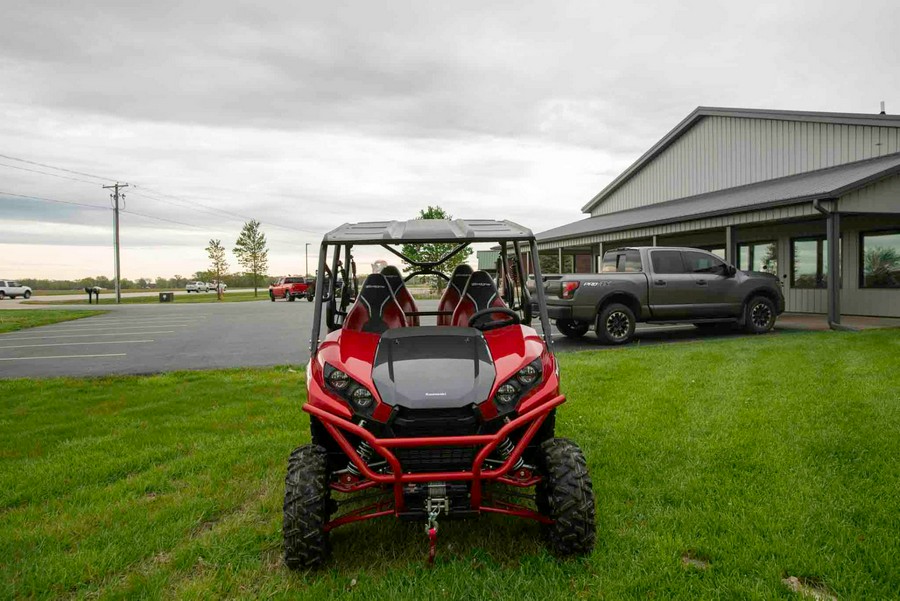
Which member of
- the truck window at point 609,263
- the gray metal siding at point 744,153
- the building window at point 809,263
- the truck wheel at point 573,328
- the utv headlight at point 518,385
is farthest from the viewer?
the gray metal siding at point 744,153

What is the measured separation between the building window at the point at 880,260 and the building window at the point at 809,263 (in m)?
0.99

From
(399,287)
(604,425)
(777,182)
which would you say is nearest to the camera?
(399,287)

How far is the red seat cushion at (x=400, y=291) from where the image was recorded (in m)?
4.42

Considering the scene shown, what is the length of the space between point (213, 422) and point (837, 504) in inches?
208

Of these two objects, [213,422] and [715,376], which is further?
[715,376]

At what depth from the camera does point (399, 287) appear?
4520 mm

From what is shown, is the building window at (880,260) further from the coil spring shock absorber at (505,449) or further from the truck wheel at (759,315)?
the coil spring shock absorber at (505,449)

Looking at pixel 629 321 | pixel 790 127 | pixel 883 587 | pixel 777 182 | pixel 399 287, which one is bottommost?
pixel 883 587

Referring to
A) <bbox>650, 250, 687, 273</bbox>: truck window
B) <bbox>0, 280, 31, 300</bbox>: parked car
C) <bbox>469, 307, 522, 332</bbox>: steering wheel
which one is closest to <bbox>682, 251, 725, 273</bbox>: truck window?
<bbox>650, 250, 687, 273</bbox>: truck window

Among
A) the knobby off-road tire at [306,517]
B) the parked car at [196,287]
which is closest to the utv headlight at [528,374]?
the knobby off-road tire at [306,517]

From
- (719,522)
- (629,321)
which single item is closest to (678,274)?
(629,321)

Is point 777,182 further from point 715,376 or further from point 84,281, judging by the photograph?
point 84,281

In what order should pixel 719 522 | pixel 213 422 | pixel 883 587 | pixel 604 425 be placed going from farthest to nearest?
pixel 213 422, pixel 604 425, pixel 719 522, pixel 883 587

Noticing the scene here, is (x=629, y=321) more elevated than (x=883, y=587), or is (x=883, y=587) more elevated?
(x=629, y=321)
